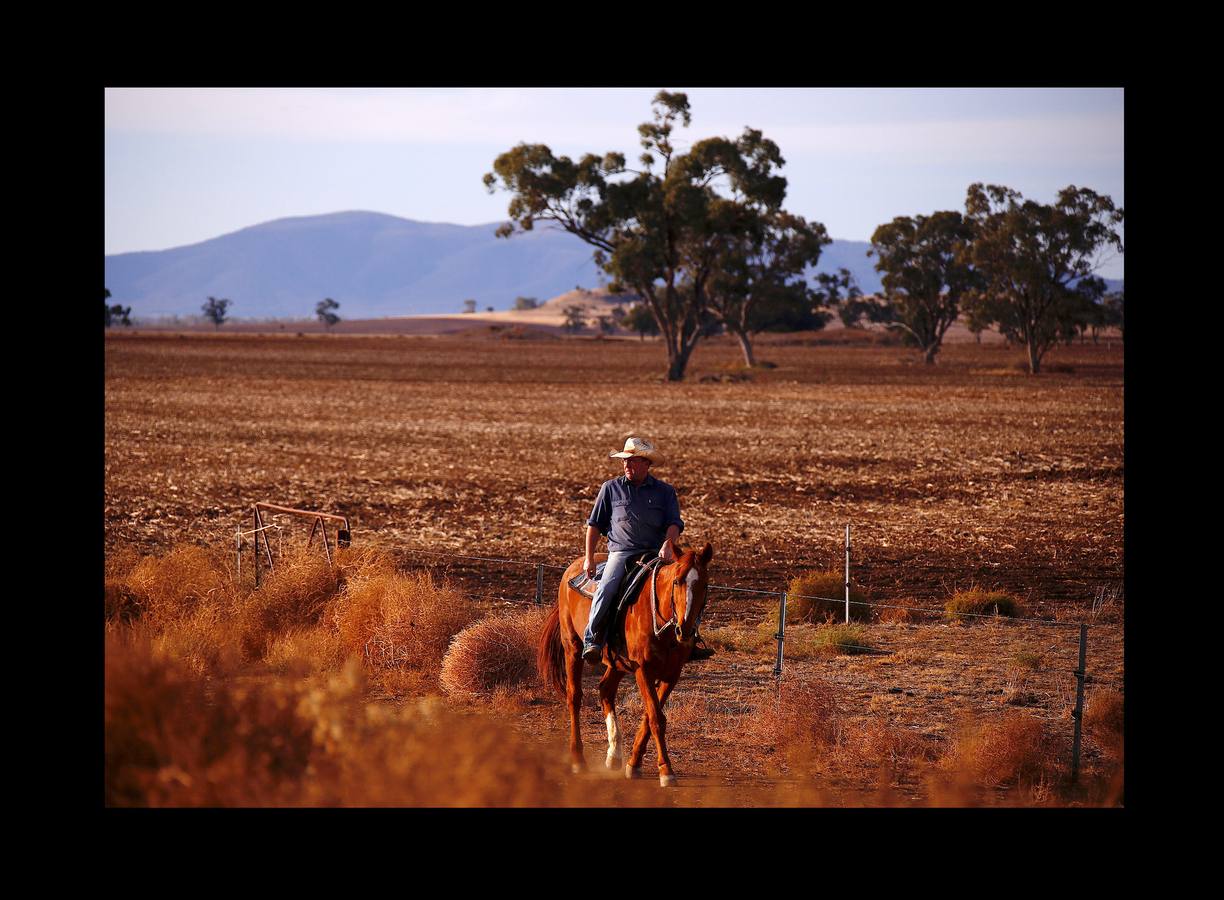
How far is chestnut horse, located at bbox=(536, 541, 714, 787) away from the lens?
27.2 feet

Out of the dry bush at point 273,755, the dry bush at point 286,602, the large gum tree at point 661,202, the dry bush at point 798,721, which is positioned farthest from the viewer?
the large gum tree at point 661,202

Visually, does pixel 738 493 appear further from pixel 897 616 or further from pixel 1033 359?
pixel 1033 359

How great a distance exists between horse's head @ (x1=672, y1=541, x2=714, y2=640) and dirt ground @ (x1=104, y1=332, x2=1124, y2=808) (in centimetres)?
187

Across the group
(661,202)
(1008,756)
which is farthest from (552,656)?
(661,202)

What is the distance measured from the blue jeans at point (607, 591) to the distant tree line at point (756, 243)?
59.1 meters

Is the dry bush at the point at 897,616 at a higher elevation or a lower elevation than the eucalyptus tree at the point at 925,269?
lower

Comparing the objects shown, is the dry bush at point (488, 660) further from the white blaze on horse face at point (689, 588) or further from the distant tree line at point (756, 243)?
the distant tree line at point (756, 243)

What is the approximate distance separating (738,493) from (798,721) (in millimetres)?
15236

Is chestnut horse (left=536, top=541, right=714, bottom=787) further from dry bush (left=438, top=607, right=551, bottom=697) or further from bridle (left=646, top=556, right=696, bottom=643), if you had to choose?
dry bush (left=438, top=607, right=551, bottom=697)

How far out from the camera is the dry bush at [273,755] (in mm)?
6750

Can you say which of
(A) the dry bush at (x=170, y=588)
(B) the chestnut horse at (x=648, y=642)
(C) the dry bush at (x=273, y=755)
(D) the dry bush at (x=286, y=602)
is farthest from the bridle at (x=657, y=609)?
(A) the dry bush at (x=170, y=588)

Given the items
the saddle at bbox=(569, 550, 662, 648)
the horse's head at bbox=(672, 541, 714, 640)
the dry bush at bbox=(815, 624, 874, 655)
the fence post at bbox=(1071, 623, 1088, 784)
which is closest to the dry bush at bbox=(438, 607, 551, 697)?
the saddle at bbox=(569, 550, 662, 648)

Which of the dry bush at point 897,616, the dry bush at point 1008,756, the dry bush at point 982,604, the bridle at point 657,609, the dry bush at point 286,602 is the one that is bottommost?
the dry bush at point 1008,756

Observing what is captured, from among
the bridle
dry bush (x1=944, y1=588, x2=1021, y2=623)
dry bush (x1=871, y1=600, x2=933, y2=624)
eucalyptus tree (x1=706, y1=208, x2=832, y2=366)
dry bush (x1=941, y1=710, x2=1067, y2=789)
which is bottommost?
dry bush (x1=941, y1=710, x2=1067, y2=789)
